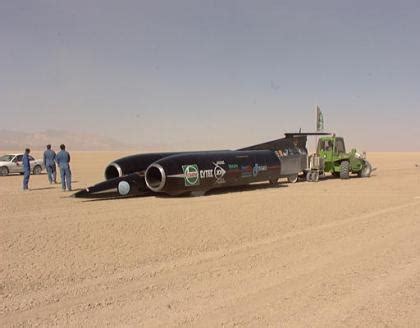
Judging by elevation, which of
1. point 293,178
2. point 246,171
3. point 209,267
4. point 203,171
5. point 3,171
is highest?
point 3,171

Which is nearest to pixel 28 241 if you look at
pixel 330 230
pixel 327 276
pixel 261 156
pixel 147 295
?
pixel 147 295

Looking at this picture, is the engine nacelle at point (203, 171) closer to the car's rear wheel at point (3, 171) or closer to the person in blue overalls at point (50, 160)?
the person in blue overalls at point (50, 160)

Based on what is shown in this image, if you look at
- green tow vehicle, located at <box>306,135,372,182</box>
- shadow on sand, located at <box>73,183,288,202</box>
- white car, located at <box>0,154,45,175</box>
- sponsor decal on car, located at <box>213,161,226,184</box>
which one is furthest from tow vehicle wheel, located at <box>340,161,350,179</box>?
white car, located at <box>0,154,45,175</box>

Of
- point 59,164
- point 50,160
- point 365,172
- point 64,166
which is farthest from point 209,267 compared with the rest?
point 365,172

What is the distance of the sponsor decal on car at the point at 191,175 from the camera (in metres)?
15.2

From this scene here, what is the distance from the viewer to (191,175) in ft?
50.3

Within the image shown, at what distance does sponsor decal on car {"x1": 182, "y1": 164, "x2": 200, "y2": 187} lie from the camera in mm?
15227

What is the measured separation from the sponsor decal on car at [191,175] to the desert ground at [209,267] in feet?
8.29

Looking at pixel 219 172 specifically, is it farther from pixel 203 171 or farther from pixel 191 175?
pixel 191 175

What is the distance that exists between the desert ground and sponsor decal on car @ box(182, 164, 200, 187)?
2527 millimetres

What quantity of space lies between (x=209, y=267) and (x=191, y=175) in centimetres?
834

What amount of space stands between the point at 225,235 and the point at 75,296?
4.06m

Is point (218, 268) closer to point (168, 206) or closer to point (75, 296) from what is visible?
point (75, 296)

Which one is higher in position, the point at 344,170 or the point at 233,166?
the point at 233,166
